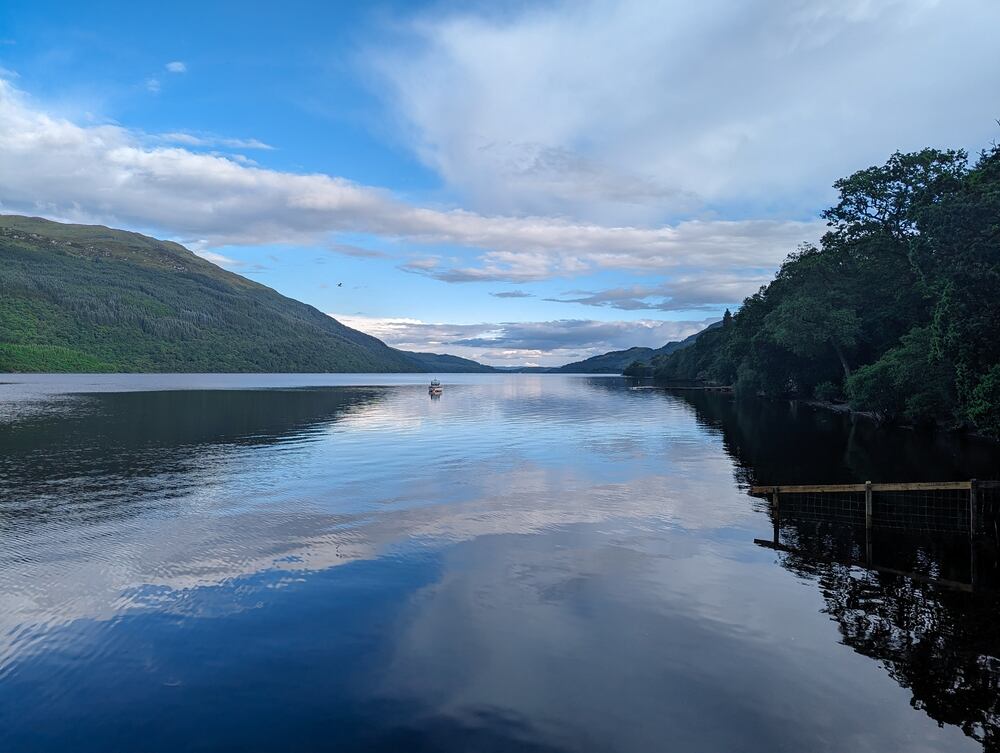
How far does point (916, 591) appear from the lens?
1822 centimetres

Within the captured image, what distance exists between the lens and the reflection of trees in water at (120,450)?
30125 millimetres

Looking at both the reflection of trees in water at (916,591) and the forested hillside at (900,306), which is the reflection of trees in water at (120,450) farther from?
A: the forested hillside at (900,306)

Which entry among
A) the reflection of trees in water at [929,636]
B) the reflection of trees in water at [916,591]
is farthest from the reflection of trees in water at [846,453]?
the reflection of trees in water at [929,636]

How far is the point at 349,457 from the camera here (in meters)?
45.6

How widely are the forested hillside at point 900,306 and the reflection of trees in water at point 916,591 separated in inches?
317

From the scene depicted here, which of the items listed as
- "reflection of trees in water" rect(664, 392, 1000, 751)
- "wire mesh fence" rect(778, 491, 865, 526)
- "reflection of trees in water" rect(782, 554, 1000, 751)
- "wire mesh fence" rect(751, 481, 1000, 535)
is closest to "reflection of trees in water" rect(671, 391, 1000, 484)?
"reflection of trees in water" rect(664, 392, 1000, 751)

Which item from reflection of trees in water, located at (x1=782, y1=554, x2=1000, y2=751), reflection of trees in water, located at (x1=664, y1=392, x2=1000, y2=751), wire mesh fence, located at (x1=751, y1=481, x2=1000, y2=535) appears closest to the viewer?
reflection of trees in water, located at (x1=782, y1=554, x2=1000, y2=751)

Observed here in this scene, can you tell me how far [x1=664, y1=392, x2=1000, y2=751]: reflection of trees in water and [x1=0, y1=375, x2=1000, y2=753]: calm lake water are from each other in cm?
10

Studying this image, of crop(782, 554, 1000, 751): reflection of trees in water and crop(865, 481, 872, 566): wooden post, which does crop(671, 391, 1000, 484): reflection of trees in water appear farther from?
crop(782, 554, 1000, 751): reflection of trees in water

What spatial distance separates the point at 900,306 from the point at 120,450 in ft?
284

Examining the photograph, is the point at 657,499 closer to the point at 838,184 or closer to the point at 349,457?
the point at 349,457

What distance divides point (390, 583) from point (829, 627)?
518 inches

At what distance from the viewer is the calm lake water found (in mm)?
11555

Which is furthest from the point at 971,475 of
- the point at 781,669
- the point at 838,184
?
the point at 838,184
